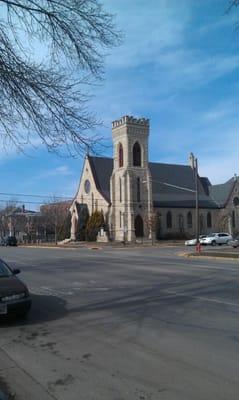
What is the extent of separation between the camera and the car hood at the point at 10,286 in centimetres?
989

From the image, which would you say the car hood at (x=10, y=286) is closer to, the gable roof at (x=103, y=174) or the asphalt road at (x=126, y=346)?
the asphalt road at (x=126, y=346)

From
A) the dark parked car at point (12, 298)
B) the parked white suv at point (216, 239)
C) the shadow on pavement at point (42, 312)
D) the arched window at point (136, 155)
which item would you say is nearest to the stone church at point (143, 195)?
the arched window at point (136, 155)

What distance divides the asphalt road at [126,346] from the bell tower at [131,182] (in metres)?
60.0

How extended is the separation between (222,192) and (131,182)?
22.3m

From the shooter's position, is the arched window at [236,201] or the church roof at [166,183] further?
the arched window at [236,201]

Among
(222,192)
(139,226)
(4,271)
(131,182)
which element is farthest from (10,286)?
(222,192)

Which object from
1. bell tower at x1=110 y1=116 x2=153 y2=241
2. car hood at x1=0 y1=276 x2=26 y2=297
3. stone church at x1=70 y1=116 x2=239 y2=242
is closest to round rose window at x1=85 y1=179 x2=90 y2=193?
stone church at x1=70 y1=116 x2=239 y2=242

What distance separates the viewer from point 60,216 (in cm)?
9581

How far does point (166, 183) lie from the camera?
83750mm

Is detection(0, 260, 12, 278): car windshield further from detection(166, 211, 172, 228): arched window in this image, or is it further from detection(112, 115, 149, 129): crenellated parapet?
detection(166, 211, 172, 228): arched window

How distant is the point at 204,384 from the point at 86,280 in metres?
12.8

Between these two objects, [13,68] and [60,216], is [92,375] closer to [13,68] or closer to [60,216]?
[13,68]

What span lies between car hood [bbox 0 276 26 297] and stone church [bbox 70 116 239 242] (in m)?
61.2

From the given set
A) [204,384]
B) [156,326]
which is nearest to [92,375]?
[204,384]
